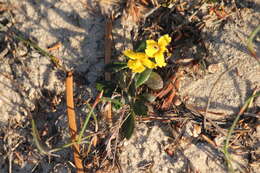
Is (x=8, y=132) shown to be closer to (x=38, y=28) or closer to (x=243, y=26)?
(x=38, y=28)

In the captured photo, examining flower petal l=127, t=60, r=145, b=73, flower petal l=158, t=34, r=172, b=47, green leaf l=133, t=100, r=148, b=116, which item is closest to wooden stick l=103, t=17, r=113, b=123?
green leaf l=133, t=100, r=148, b=116

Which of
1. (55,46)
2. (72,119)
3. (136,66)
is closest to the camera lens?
(136,66)

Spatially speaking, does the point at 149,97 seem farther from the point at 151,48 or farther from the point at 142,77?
the point at 151,48

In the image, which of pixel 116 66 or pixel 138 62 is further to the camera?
pixel 116 66

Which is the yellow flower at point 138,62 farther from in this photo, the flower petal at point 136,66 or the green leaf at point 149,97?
the green leaf at point 149,97

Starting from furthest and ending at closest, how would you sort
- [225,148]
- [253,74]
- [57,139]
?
[57,139]
[253,74]
[225,148]

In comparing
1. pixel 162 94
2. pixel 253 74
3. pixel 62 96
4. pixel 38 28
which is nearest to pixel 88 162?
pixel 62 96

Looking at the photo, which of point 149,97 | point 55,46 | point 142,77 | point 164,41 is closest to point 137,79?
point 142,77
